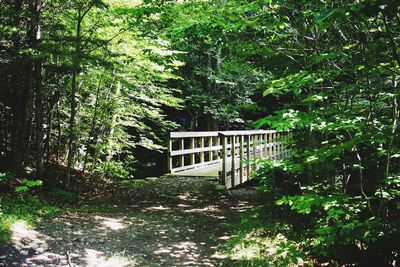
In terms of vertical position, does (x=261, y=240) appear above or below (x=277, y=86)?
below

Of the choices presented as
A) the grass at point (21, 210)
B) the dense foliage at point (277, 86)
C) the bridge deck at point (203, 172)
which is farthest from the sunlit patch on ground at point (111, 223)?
the bridge deck at point (203, 172)

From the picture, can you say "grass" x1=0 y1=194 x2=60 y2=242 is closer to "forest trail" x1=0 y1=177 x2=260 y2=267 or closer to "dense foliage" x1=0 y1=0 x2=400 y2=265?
"forest trail" x1=0 y1=177 x2=260 y2=267

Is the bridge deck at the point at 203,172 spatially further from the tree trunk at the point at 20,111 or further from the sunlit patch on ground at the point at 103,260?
the sunlit patch on ground at the point at 103,260

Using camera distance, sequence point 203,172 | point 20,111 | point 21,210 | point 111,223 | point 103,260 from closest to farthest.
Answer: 1. point 103,260
2. point 21,210
3. point 111,223
4. point 20,111
5. point 203,172

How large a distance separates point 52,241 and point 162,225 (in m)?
2.11

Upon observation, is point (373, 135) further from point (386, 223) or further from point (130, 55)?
point (130, 55)

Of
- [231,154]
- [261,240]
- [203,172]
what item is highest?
[231,154]

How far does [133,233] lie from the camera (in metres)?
6.09

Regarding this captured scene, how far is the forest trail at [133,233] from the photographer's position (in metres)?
4.81

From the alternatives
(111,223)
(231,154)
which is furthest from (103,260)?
(231,154)

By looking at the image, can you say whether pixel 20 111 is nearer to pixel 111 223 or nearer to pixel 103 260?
pixel 111 223

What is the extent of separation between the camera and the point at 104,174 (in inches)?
440

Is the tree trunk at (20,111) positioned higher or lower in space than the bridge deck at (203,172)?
higher

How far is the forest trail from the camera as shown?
4812mm
